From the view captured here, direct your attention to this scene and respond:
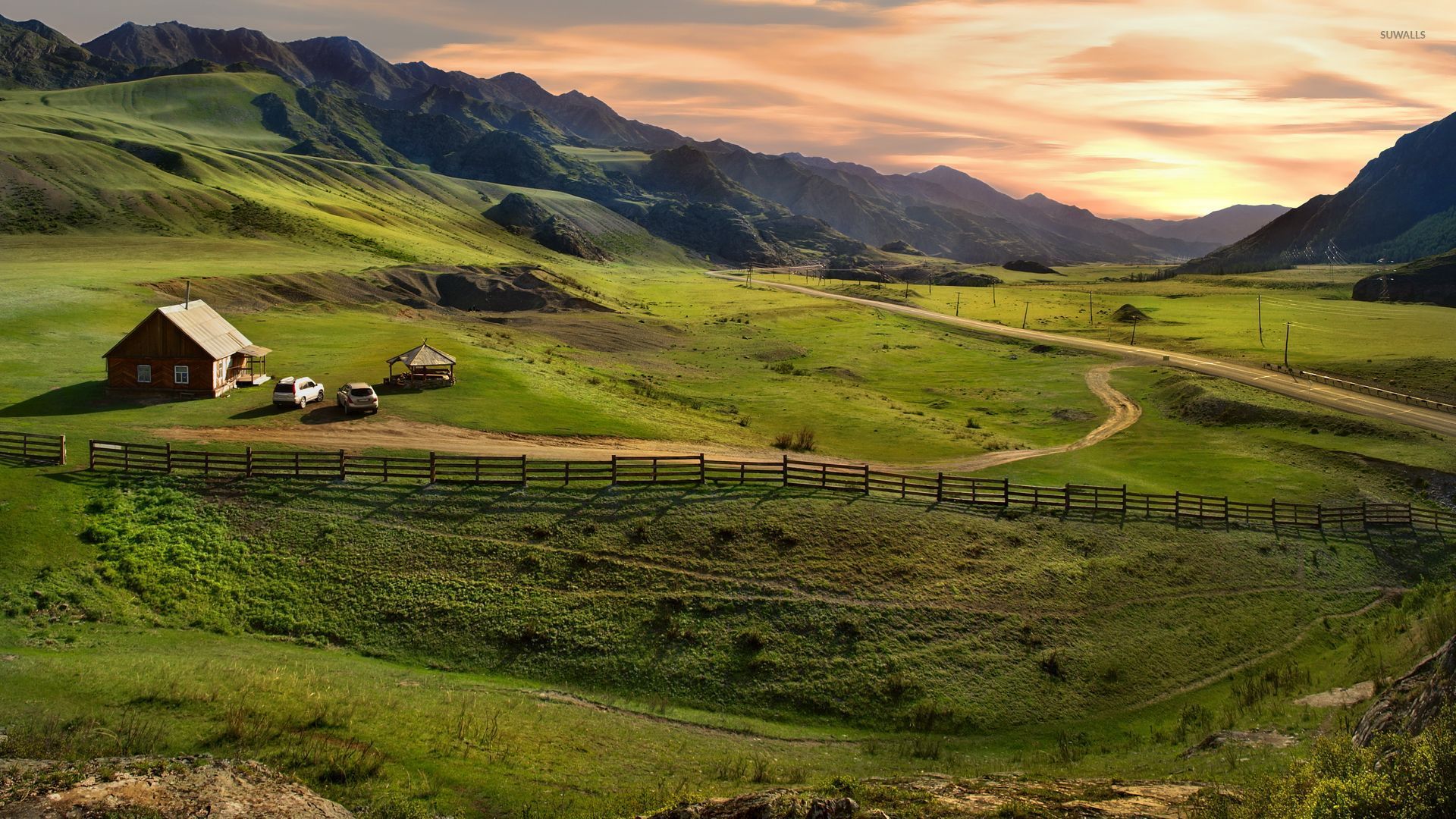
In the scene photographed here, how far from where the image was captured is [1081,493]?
145 feet

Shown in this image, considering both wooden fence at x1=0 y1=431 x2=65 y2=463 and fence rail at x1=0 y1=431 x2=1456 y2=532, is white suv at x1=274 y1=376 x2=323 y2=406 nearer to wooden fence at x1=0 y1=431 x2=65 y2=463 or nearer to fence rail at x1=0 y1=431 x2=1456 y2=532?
fence rail at x1=0 y1=431 x2=1456 y2=532

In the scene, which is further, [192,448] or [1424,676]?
[192,448]

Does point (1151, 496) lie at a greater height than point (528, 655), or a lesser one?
greater

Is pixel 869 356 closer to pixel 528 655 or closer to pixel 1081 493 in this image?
pixel 1081 493

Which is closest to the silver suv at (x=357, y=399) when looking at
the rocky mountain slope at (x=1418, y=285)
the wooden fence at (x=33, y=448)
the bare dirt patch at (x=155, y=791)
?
the wooden fence at (x=33, y=448)

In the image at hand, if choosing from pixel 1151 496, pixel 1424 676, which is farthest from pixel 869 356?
pixel 1424 676

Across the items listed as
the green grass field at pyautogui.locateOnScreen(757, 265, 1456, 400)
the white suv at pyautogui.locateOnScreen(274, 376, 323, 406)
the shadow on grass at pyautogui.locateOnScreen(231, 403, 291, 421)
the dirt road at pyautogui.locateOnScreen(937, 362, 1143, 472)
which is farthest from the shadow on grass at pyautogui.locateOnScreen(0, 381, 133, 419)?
the green grass field at pyautogui.locateOnScreen(757, 265, 1456, 400)

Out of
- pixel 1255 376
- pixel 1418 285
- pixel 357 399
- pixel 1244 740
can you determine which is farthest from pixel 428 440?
pixel 1418 285

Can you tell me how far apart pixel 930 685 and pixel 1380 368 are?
8215 cm

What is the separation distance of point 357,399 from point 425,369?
787 cm

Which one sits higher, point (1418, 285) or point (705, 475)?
point (1418, 285)

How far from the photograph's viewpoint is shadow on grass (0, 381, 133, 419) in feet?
145

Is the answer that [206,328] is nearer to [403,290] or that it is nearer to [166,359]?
[166,359]

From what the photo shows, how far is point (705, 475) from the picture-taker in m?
41.2
